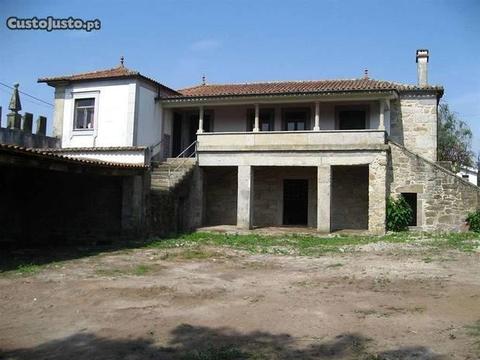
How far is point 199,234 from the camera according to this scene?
710 inches

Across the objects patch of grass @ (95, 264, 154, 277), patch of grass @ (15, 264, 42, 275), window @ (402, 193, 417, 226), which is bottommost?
patch of grass @ (15, 264, 42, 275)

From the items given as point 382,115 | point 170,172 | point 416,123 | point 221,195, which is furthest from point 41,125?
point 416,123

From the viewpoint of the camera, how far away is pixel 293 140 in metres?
19.2

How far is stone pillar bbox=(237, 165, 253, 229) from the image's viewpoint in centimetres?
1928

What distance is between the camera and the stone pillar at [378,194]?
18.2 metres

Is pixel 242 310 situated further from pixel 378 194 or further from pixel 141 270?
pixel 378 194

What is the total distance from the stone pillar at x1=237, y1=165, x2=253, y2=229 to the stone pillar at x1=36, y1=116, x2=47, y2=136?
874cm

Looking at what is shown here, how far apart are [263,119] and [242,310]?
609 inches

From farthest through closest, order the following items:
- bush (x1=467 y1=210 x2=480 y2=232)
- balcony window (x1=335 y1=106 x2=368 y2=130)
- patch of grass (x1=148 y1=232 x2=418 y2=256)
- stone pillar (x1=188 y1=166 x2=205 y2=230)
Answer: balcony window (x1=335 y1=106 x2=368 y2=130) → stone pillar (x1=188 y1=166 x2=205 y2=230) → bush (x1=467 y1=210 x2=480 y2=232) → patch of grass (x1=148 y1=232 x2=418 y2=256)

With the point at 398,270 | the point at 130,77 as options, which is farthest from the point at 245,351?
the point at 130,77

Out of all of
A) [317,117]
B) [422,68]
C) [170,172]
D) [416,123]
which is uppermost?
[422,68]

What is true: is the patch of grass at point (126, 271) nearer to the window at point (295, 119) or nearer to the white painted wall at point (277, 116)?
the white painted wall at point (277, 116)

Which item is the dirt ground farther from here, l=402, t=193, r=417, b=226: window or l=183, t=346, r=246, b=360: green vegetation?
l=402, t=193, r=417, b=226: window

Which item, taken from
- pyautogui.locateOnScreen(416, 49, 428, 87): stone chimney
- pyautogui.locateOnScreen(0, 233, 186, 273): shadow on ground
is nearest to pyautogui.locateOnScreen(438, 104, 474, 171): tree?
pyautogui.locateOnScreen(416, 49, 428, 87): stone chimney
